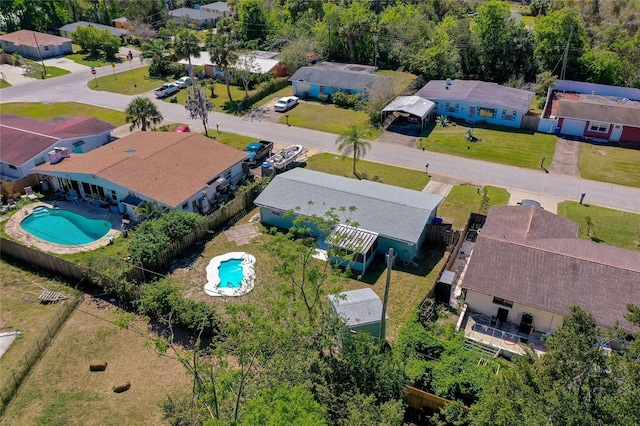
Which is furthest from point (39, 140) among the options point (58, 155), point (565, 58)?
point (565, 58)

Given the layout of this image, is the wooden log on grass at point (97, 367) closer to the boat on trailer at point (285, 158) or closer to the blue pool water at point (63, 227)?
the blue pool water at point (63, 227)

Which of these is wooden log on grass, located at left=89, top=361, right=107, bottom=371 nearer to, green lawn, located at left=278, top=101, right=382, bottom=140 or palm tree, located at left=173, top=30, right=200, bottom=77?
green lawn, located at left=278, top=101, right=382, bottom=140

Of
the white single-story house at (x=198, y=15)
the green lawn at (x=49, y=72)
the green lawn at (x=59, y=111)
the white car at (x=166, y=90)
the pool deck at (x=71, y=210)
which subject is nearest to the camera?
the pool deck at (x=71, y=210)

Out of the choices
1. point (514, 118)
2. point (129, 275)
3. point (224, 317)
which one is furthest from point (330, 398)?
A: point (514, 118)

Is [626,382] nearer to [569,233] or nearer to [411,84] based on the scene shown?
[569,233]

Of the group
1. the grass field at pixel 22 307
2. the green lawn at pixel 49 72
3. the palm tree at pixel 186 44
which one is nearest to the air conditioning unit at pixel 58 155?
the grass field at pixel 22 307

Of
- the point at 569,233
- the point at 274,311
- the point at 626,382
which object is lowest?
the point at 569,233
